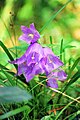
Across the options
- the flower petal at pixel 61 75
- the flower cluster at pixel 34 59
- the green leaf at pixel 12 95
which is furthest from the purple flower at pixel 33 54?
A: the green leaf at pixel 12 95

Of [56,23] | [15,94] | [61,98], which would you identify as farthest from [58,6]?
[15,94]

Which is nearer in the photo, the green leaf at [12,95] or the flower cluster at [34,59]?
the green leaf at [12,95]

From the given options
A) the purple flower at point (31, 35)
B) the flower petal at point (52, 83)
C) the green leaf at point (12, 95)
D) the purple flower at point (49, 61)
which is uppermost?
the purple flower at point (31, 35)

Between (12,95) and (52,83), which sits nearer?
(12,95)

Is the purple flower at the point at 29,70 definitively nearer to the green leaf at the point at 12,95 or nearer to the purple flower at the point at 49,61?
the purple flower at the point at 49,61

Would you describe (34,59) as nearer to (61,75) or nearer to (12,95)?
(61,75)

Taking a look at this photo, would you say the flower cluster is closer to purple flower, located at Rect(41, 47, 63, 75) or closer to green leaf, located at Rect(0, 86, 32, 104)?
purple flower, located at Rect(41, 47, 63, 75)

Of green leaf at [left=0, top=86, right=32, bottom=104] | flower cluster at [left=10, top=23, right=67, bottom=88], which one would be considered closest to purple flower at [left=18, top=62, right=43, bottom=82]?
flower cluster at [left=10, top=23, right=67, bottom=88]

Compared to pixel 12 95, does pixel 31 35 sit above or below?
above

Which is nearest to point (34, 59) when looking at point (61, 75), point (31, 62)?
point (31, 62)
